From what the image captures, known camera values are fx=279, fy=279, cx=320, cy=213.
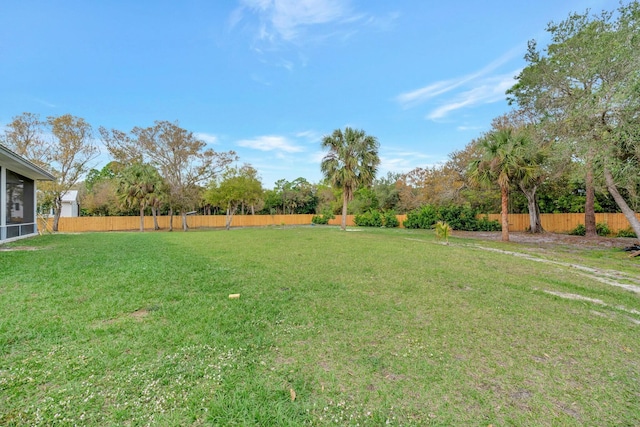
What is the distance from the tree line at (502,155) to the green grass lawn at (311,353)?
676cm

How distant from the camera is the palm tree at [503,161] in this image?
41.1 feet

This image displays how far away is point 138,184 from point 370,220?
2202cm

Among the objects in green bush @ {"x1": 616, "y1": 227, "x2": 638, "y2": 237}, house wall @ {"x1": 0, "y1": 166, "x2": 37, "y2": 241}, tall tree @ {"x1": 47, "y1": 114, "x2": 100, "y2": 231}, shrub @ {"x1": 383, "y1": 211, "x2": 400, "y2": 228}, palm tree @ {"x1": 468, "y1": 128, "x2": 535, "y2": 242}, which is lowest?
green bush @ {"x1": 616, "y1": 227, "x2": 638, "y2": 237}

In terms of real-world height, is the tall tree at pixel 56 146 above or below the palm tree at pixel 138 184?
above

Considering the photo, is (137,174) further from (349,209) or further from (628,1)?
(628,1)

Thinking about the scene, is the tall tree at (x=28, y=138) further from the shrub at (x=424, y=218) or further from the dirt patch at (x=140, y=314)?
the shrub at (x=424, y=218)

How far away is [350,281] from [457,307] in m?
1.94

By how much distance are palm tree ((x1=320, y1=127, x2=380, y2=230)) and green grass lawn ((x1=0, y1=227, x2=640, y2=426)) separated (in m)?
14.3

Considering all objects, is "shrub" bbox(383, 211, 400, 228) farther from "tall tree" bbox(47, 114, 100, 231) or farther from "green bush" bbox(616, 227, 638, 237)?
"tall tree" bbox(47, 114, 100, 231)

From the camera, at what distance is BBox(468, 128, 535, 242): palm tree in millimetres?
12539

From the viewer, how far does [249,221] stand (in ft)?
119

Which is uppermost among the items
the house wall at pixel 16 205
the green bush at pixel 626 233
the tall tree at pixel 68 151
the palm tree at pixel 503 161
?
the tall tree at pixel 68 151

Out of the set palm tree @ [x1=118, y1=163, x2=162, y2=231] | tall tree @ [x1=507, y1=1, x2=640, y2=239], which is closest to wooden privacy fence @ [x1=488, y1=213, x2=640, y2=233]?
tall tree @ [x1=507, y1=1, x2=640, y2=239]

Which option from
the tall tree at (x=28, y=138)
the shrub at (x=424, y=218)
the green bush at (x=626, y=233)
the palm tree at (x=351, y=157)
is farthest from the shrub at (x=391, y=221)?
the tall tree at (x=28, y=138)
